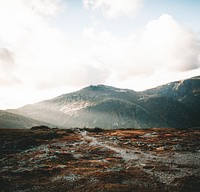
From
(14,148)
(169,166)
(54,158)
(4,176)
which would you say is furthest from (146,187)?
(14,148)

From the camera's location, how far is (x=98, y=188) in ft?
88.7

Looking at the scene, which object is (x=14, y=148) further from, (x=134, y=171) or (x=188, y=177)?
(x=188, y=177)

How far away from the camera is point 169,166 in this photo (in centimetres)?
Result: 3728

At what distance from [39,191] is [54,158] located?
23235 millimetres

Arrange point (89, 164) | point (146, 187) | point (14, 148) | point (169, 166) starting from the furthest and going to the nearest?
point (14, 148)
point (89, 164)
point (169, 166)
point (146, 187)

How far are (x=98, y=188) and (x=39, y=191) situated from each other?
7380mm

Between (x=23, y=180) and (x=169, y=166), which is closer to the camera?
(x=23, y=180)

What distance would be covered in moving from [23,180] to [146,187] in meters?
18.1

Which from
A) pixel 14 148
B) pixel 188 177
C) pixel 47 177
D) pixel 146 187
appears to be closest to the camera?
pixel 146 187

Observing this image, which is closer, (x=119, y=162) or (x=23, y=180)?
(x=23, y=180)

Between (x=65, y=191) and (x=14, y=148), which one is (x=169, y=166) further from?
(x=14, y=148)

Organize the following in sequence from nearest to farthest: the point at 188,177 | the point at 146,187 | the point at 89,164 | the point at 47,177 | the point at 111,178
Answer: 1. the point at 146,187
2. the point at 188,177
3. the point at 111,178
4. the point at 47,177
5. the point at 89,164

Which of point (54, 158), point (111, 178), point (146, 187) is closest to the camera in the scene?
point (146, 187)

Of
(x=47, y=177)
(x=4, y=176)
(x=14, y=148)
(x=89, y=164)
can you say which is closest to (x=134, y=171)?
(x=89, y=164)
